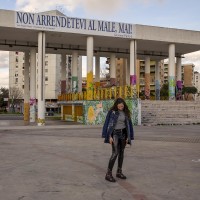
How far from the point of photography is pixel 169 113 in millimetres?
29031

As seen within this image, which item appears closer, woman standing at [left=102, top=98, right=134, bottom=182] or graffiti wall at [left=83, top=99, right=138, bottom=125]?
woman standing at [left=102, top=98, right=134, bottom=182]

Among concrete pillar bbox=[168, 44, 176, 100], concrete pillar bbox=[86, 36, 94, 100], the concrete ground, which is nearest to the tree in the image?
concrete pillar bbox=[168, 44, 176, 100]

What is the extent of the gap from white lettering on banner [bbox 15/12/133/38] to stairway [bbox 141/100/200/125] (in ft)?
22.2

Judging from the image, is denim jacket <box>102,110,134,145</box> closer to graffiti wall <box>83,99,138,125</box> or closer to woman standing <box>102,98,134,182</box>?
woman standing <box>102,98,134,182</box>

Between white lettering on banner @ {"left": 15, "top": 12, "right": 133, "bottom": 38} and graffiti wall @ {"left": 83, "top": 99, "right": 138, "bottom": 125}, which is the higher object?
white lettering on banner @ {"left": 15, "top": 12, "right": 133, "bottom": 38}

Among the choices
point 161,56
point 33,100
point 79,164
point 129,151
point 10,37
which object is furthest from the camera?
point 161,56

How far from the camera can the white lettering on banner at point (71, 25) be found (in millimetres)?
27266

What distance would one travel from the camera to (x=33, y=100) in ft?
113

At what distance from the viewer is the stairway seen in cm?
2772

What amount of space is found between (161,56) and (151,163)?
32827mm

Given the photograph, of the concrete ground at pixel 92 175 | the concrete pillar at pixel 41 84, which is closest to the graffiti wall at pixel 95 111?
the concrete pillar at pixel 41 84

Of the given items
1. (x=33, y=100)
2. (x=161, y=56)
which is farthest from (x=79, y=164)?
(x=161, y=56)

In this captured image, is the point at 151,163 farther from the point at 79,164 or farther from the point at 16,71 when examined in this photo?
the point at 16,71

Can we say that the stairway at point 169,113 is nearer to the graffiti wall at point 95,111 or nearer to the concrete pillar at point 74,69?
the graffiti wall at point 95,111
